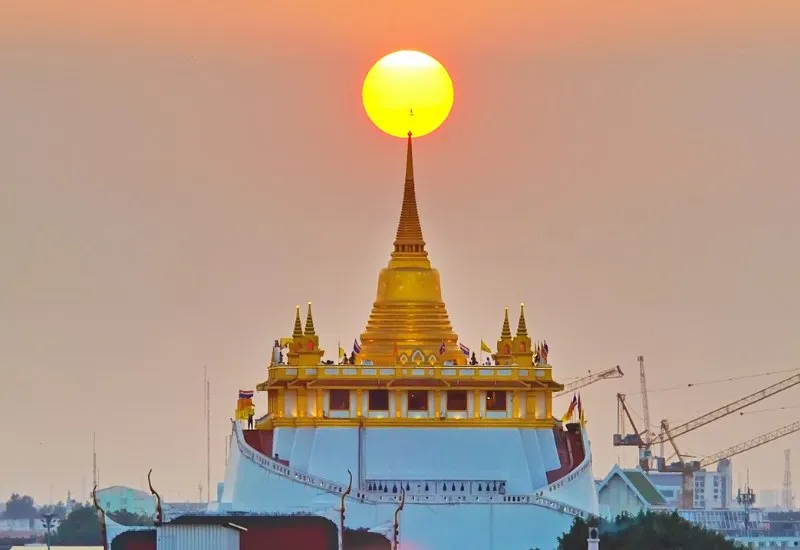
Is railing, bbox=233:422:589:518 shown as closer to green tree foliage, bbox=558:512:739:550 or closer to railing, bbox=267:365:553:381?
green tree foliage, bbox=558:512:739:550

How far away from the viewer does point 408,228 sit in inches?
6973

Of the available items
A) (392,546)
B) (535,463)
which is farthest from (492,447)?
(392,546)

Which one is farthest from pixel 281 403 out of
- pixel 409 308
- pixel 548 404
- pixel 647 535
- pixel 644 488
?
pixel 644 488

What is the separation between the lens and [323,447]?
171 m

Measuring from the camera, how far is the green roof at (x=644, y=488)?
189875 millimetres

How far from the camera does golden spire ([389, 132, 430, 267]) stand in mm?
176875

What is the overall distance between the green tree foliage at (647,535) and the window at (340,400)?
1152 centimetres

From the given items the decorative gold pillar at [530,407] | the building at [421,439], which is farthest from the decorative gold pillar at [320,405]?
the decorative gold pillar at [530,407]

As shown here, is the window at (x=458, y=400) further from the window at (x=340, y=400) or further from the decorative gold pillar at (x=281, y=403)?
the decorative gold pillar at (x=281, y=403)

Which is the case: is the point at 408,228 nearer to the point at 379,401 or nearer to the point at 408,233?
the point at 408,233

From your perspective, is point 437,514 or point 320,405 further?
point 320,405

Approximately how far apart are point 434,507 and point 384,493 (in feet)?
8.04

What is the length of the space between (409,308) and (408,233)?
3655 mm

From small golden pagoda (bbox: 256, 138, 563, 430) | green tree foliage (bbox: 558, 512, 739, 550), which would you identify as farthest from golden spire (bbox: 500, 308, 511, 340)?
green tree foliage (bbox: 558, 512, 739, 550)
